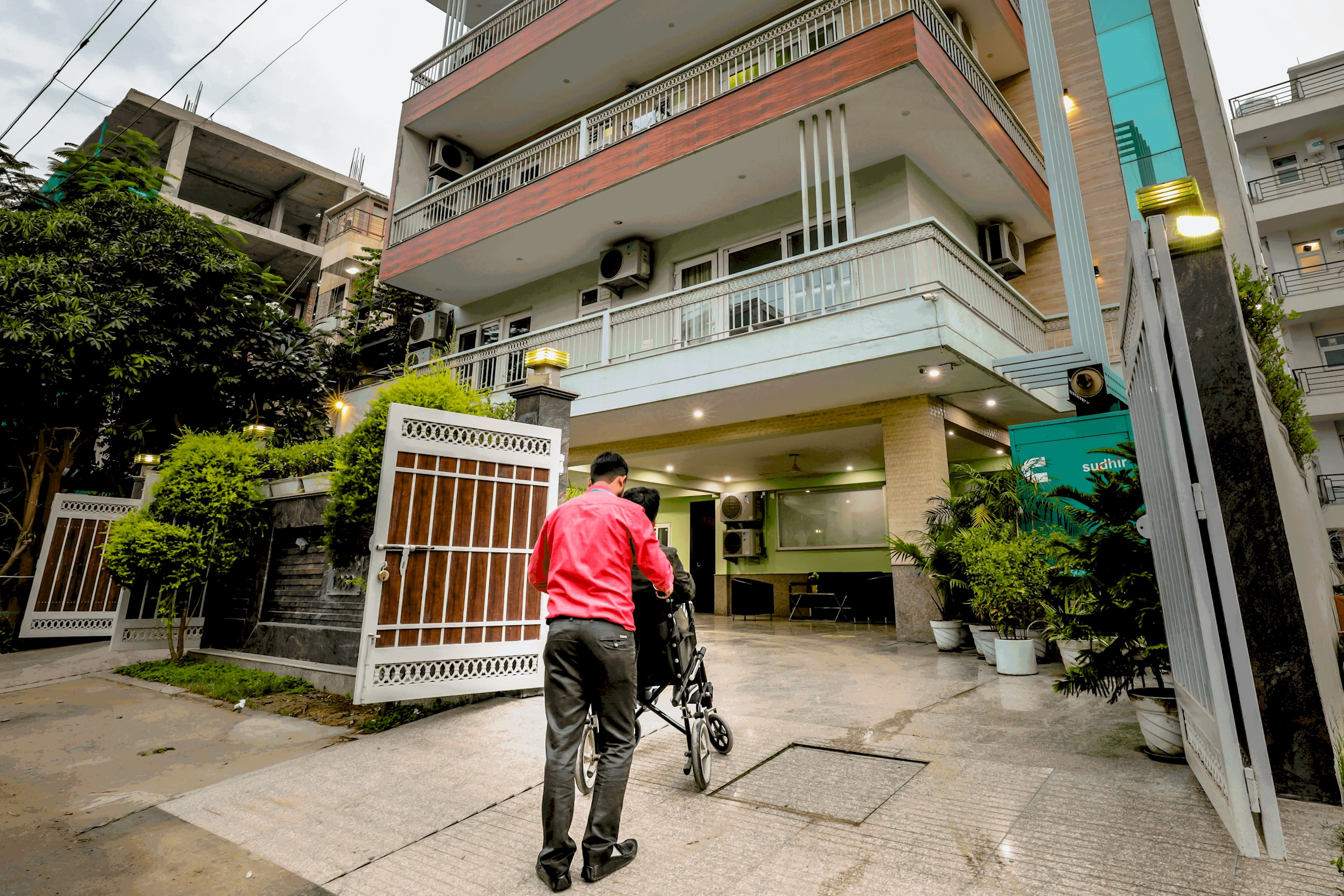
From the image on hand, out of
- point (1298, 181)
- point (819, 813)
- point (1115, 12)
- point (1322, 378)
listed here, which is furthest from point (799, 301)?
point (1298, 181)

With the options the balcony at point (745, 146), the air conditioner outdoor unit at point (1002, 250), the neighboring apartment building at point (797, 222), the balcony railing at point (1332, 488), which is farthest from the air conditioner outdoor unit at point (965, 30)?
the balcony railing at point (1332, 488)

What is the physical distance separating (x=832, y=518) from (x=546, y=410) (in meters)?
9.46

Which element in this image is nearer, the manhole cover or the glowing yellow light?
the glowing yellow light

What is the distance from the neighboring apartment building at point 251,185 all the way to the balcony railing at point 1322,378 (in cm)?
3006

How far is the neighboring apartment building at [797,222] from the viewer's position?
24.8ft

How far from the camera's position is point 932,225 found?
22.5 ft

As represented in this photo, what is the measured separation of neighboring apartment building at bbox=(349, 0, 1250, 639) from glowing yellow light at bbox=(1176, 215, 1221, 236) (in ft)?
13.5

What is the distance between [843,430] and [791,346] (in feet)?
8.69

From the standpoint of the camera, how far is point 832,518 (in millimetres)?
13617

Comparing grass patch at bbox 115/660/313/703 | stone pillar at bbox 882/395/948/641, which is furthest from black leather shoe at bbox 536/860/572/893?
stone pillar at bbox 882/395/948/641

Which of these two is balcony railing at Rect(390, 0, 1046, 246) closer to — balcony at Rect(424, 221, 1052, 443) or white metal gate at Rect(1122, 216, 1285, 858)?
balcony at Rect(424, 221, 1052, 443)

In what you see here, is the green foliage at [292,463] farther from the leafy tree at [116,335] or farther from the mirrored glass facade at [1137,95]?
the mirrored glass facade at [1137,95]

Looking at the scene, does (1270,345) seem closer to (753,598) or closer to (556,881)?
(556,881)

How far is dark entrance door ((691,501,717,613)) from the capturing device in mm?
15711
